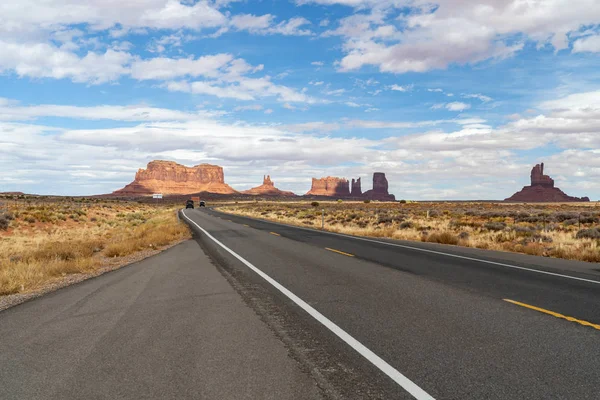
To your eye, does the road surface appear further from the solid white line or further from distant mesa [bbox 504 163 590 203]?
distant mesa [bbox 504 163 590 203]

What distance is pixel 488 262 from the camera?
12773 millimetres

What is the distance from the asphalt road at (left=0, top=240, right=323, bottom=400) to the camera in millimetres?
3998

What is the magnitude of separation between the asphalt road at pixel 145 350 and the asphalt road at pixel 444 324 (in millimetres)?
469

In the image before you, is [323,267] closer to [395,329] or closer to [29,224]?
[395,329]

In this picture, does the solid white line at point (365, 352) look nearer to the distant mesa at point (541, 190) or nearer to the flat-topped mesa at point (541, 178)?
the distant mesa at point (541, 190)

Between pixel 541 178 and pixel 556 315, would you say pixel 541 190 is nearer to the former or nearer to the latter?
pixel 541 178

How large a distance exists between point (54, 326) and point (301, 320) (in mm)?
3360

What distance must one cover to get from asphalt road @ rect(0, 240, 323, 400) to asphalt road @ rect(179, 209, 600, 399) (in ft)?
1.54

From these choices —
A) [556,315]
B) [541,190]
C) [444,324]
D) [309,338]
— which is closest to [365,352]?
[309,338]

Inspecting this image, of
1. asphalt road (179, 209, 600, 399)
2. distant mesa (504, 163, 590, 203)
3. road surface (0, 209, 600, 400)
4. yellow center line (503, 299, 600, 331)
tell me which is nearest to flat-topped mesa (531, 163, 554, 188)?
distant mesa (504, 163, 590, 203)

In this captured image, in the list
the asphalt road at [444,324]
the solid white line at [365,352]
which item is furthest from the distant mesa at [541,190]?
the solid white line at [365,352]

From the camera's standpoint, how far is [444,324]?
5.92 m

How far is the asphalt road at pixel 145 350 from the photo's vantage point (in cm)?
400

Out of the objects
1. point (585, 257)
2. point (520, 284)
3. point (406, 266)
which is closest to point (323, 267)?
point (406, 266)
